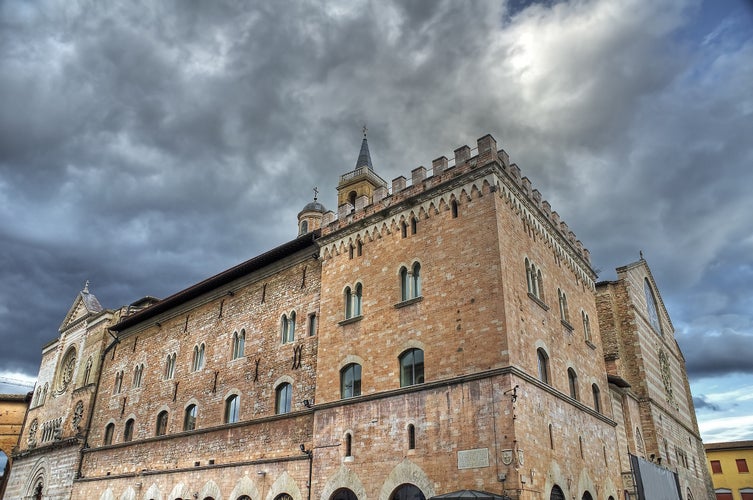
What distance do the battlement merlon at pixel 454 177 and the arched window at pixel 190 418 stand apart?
33.4 ft

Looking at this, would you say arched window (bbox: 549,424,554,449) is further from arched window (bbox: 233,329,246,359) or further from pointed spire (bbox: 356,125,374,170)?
pointed spire (bbox: 356,125,374,170)

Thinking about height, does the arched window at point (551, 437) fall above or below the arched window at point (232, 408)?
below

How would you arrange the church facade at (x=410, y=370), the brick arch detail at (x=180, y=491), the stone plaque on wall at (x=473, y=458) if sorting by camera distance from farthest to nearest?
the brick arch detail at (x=180, y=491) < the church facade at (x=410, y=370) < the stone plaque on wall at (x=473, y=458)

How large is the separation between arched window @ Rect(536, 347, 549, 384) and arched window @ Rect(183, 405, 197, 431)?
15.2m

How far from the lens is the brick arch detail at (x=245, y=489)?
20156mm

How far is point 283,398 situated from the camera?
21.2 m

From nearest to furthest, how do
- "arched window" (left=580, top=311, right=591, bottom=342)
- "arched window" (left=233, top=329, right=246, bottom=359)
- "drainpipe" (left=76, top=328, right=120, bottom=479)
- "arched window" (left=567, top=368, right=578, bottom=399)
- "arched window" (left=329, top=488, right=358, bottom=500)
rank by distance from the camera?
"arched window" (left=329, top=488, right=358, bottom=500), "arched window" (left=567, top=368, right=578, bottom=399), "arched window" (left=580, top=311, right=591, bottom=342), "arched window" (left=233, top=329, right=246, bottom=359), "drainpipe" (left=76, top=328, right=120, bottom=479)

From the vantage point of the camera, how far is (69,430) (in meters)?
32.5

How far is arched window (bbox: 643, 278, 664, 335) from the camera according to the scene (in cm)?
3119

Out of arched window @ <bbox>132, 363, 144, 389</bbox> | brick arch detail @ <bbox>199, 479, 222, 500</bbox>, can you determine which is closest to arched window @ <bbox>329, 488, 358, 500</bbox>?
brick arch detail @ <bbox>199, 479, 222, 500</bbox>

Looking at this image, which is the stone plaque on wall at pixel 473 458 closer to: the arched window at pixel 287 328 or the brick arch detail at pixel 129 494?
the arched window at pixel 287 328

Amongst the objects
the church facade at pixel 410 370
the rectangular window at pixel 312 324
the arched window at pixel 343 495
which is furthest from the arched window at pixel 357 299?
the arched window at pixel 343 495

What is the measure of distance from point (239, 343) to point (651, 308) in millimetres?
22767

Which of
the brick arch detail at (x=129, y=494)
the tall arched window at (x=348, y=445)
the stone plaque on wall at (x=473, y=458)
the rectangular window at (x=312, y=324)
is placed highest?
the rectangular window at (x=312, y=324)
